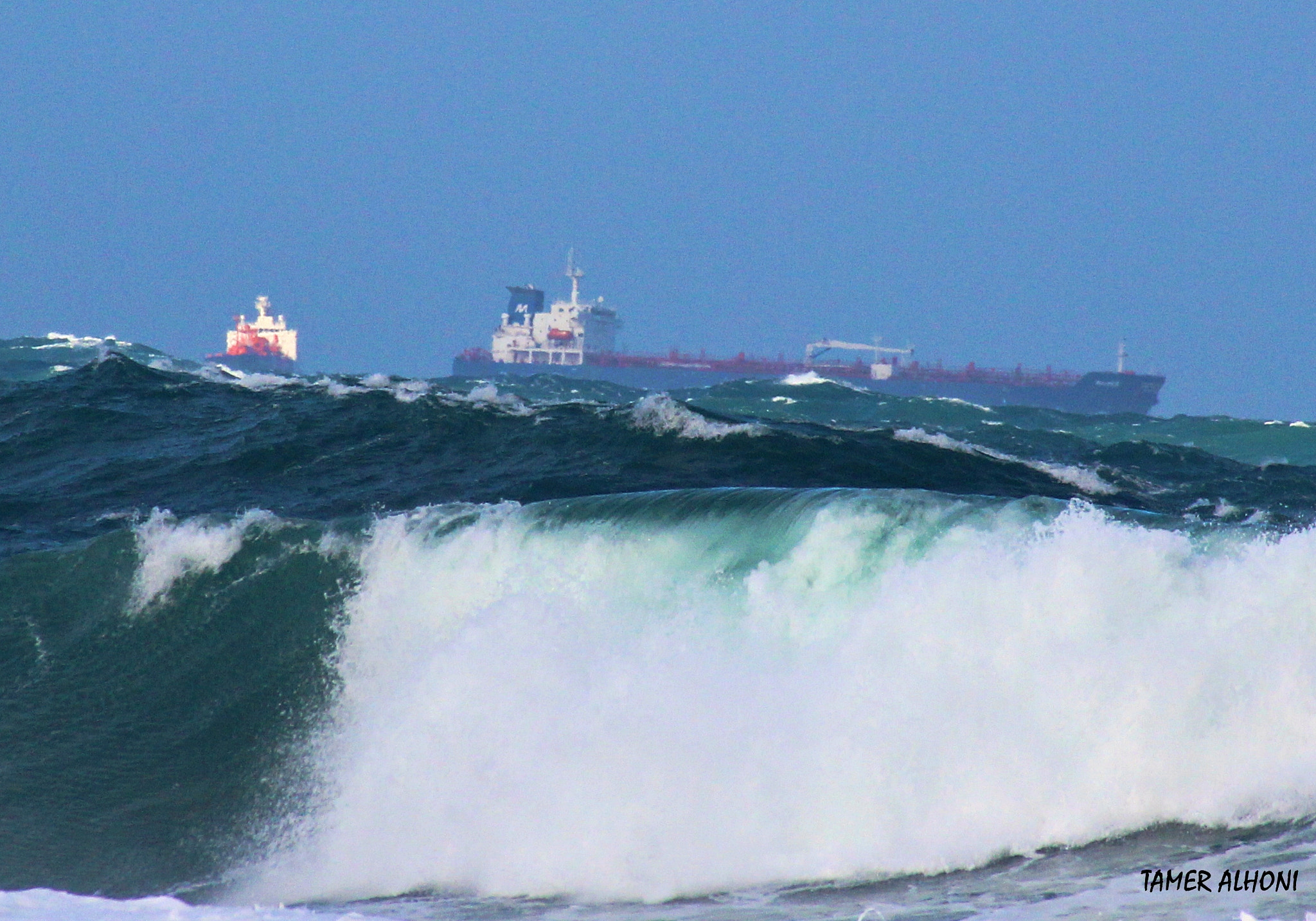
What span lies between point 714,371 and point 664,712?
3381 inches

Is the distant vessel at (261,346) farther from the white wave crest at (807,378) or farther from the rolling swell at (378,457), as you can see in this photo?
the rolling swell at (378,457)

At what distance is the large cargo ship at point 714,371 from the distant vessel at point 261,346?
1445cm

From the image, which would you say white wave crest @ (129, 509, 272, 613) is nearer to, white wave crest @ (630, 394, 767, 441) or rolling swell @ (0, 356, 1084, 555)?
rolling swell @ (0, 356, 1084, 555)

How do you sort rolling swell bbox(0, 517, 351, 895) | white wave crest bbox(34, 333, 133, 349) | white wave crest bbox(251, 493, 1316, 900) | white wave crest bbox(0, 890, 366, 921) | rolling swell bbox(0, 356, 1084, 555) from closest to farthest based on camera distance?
white wave crest bbox(0, 890, 366, 921) → white wave crest bbox(251, 493, 1316, 900) → rolling swell bbox(0, 517, 351, 895) → rolling swell bbox(0, 356, 1084, 555) → white wave crest bbox(34, 333, 133, 349)

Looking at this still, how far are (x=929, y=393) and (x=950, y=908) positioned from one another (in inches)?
3371

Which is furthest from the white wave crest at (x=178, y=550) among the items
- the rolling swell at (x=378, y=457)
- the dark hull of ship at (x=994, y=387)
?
the dark hull of ship at (x=994, y=387)

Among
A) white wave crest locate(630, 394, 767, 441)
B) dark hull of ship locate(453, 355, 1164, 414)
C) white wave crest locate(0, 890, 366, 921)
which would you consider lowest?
white wave crest locate(0, 890, 366, 921)

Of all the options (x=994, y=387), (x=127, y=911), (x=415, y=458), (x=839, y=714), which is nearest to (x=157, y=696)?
(x=127, y=911)

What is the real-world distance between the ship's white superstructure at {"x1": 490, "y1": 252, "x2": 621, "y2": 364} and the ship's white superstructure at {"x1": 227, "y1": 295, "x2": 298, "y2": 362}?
58.4 ft

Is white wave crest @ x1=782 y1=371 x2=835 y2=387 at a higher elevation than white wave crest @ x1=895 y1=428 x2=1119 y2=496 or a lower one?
higher

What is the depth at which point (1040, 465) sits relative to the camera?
15758 millimetres

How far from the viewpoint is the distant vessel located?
105 meters

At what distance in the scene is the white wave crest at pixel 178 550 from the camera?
9.73 m

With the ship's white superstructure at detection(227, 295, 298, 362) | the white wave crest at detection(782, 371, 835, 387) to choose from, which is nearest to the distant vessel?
the ship's white superstructure at detection(227, 295, 298, 362)
